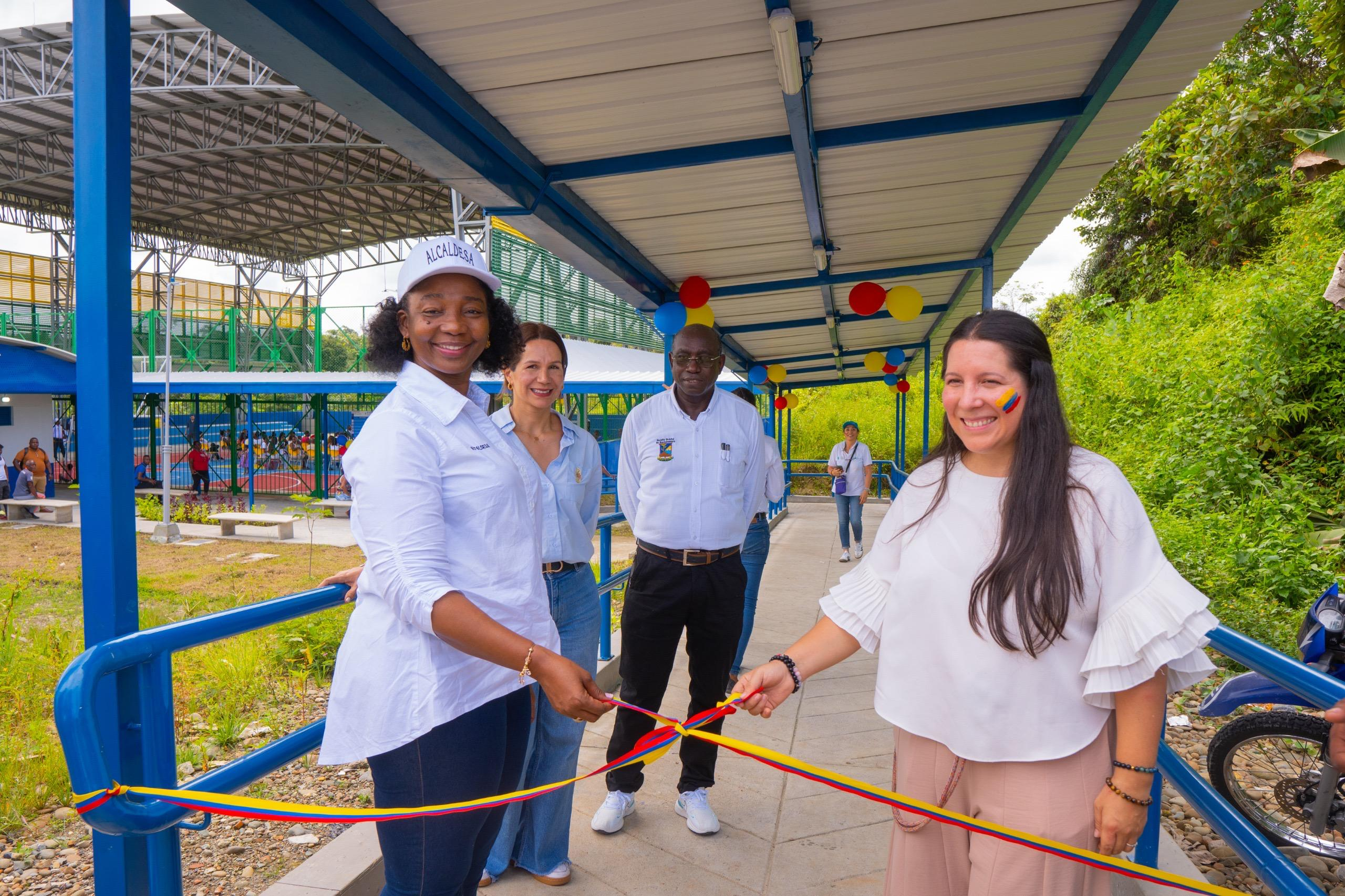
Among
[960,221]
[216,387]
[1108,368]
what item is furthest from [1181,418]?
[216,387]

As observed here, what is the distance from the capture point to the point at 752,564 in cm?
518

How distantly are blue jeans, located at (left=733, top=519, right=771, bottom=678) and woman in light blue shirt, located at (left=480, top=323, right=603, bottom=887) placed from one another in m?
2.02

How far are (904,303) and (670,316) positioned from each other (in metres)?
1.87

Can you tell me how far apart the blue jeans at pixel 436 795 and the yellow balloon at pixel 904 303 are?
5390 millimetres

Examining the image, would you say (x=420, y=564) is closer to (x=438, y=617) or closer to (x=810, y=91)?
(x=438, y=617)

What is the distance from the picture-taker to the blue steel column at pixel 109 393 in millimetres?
1653

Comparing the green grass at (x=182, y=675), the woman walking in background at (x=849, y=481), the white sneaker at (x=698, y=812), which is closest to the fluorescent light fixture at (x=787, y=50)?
the white sneaker at (x=698, y=812)

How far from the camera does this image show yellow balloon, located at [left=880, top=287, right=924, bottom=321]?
6.36 meters

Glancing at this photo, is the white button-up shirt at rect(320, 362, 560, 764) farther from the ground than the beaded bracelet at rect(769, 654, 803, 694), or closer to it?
farther from the ground

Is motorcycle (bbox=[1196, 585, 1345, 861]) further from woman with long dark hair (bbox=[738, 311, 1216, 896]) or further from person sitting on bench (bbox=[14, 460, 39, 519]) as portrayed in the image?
person sitting on bench (bbox=[14, 460, 39, 519])

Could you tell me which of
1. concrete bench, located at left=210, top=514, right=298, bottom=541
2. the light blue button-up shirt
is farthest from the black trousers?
concrete bench, located at left=210, top=514, right=298, bottom=541

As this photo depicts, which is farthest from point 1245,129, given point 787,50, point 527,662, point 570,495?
point 527,662

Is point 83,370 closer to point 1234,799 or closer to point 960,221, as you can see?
point 1234,799

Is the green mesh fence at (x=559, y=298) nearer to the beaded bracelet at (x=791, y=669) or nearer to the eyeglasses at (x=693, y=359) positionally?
the eyeglasses at (x=693, y=359)
